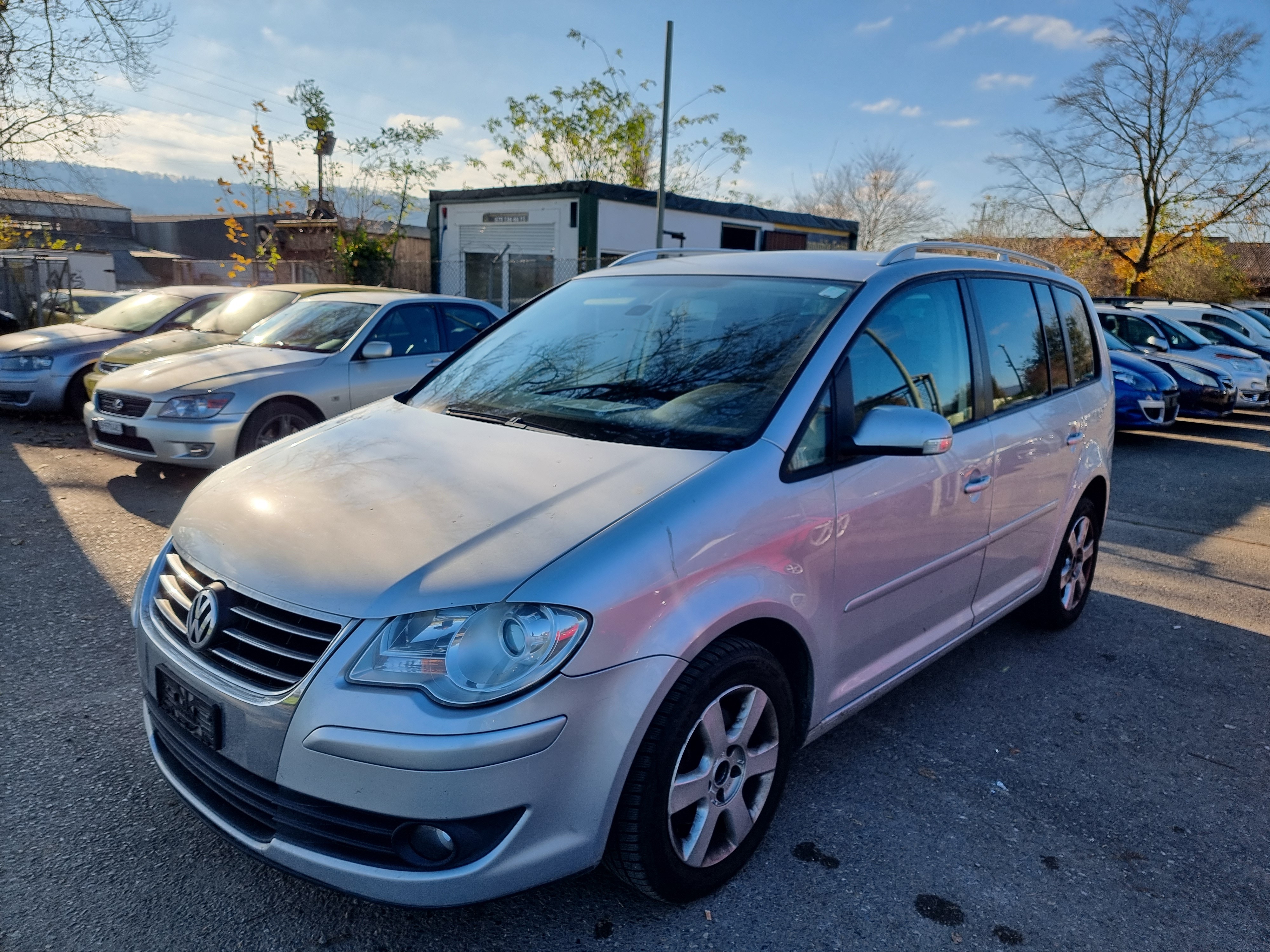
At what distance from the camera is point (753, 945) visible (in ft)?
7.51

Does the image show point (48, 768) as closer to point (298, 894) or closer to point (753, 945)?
point (298, 894)

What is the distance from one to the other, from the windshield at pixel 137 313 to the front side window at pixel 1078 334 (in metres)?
9.64

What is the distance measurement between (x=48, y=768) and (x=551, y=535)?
213 cm

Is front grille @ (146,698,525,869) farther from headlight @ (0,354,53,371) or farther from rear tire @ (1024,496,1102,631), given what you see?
headlight @ (0,354,53,371)

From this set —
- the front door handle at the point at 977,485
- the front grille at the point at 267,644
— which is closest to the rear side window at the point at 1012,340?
the front door handle at the point at 977,485

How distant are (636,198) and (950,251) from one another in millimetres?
14851

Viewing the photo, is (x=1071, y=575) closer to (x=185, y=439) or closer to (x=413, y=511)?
(x=413, y=511)

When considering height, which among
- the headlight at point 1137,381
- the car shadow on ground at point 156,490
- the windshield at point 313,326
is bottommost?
the car shadow on ground at point 156,490

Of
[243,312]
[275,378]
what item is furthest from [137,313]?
[275,378]

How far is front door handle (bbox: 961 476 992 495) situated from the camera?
3.28 meters

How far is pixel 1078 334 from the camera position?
456 cm

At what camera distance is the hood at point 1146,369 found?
1152 cm

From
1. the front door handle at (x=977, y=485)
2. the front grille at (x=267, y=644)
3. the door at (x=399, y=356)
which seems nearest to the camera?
the front grille at (x=267, y=644)

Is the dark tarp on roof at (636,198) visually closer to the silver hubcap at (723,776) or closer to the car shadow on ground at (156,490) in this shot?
the car shadow on ground at (156,490)
